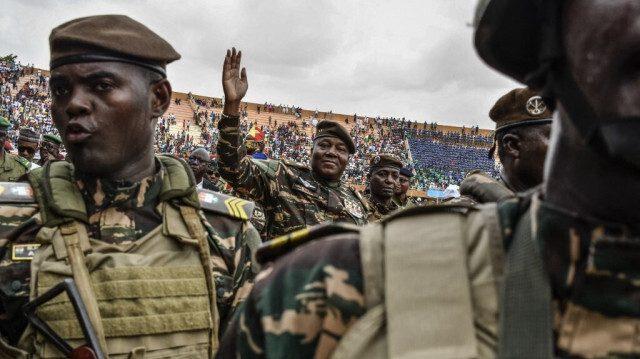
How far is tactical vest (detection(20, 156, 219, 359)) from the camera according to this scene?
77.7 inches

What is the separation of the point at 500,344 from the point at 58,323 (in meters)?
1.66

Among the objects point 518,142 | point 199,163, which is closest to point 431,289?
point 518,142

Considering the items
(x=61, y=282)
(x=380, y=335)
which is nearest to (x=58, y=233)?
(x=61, y=282)

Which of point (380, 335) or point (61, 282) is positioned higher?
point (380, 335)

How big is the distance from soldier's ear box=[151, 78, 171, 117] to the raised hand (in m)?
0.91

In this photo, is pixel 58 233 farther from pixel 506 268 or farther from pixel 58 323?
pixel 506 268

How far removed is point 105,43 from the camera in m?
2.20

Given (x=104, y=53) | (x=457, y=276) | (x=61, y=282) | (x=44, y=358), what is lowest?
(x=44, y=358)

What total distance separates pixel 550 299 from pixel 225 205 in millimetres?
1796

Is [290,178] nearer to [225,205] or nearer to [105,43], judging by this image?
[225,205]

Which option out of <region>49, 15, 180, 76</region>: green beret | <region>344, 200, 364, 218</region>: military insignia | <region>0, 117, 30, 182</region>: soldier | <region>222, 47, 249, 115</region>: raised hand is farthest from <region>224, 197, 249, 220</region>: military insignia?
<region>0, 117, 30, 182</region>: soldier

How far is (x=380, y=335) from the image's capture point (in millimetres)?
1020

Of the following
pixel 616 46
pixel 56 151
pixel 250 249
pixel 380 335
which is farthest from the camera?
pixel 56 151

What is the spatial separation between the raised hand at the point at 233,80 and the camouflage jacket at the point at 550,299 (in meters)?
2.34
